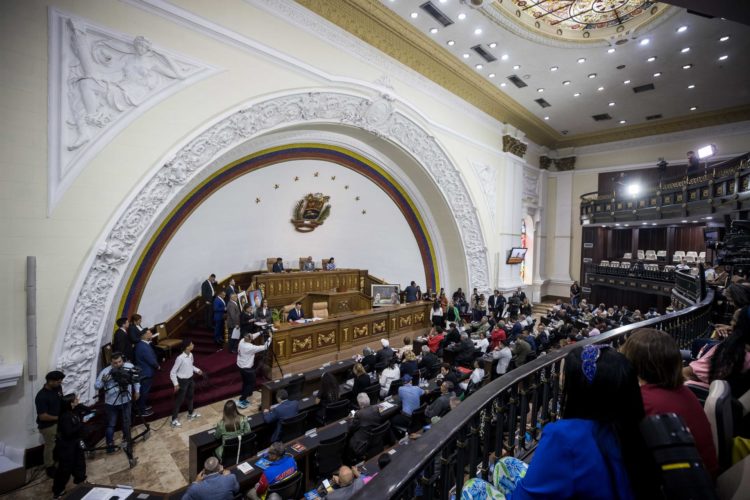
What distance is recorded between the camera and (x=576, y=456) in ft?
3.19

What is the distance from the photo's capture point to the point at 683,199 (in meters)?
10.4

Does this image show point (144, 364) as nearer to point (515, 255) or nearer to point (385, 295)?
point (385, 295)

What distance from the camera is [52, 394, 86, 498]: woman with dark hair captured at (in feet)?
12.2

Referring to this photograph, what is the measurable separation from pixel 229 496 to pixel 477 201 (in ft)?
33.5

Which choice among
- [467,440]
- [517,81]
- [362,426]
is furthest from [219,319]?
[517,81]

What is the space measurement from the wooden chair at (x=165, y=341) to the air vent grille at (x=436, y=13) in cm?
855

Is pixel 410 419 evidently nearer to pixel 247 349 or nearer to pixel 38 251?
pixel 247 349

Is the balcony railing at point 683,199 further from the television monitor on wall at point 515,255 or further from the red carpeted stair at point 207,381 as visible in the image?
the red carpeted stair at point 207,381

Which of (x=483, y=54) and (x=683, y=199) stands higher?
(x=483, y=54)

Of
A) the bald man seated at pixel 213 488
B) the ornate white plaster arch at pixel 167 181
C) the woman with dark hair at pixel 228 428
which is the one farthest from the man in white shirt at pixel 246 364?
the bald man seated at pixel 213 488

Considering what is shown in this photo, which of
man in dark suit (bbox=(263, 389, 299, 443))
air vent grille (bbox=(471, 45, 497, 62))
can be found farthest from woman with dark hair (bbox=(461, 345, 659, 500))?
air vent grille (bbox=(471, 45, 497, 62))

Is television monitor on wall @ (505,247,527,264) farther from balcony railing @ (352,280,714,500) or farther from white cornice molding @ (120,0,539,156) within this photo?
balcony railing @ (352,280,714,500)

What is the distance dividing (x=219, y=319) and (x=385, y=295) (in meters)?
4.30

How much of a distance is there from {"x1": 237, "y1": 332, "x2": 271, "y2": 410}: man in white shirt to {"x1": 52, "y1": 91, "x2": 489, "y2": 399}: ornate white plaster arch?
6.01 feet
